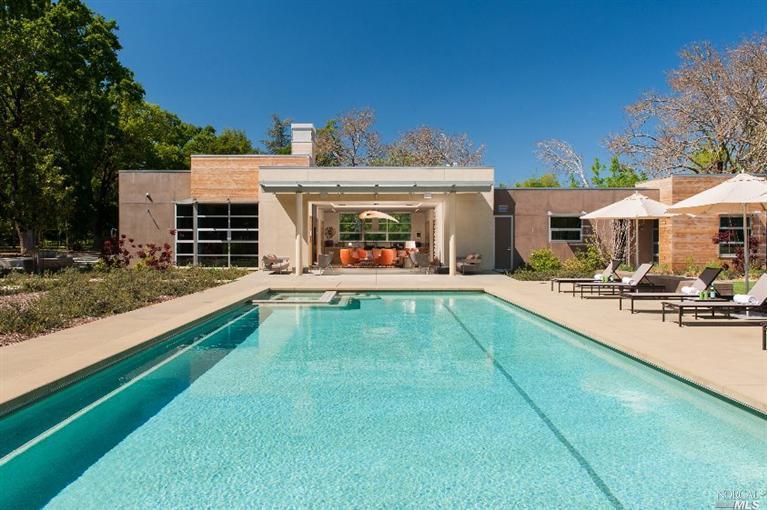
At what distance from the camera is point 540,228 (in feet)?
71.0

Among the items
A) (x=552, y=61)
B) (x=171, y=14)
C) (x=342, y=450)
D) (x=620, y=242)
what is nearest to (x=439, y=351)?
(x=342, y=450)

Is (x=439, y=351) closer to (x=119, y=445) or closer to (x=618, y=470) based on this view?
(x=618, y=470)

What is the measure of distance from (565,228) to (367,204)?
322 inches

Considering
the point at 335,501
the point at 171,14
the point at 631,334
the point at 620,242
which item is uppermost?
the point at 171,14

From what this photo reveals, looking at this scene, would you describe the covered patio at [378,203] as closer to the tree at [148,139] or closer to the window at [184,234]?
the window at [184,234]

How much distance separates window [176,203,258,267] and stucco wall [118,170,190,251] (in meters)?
0.48

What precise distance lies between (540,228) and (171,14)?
21941 mm

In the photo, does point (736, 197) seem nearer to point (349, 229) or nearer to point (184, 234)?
point (184, 234)

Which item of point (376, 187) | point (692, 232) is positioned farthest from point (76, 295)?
point (692, 232)

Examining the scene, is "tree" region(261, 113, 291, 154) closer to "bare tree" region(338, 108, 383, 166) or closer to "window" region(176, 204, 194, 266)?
"bare tree" region(338, 108, 383, 166)

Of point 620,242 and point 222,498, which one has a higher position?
point 620,242

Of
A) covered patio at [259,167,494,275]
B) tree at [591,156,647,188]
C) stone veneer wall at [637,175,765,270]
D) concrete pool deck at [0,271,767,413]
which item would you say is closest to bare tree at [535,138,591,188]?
tree at [591,156,647,188]

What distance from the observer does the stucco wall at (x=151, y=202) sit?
22641 millimetres

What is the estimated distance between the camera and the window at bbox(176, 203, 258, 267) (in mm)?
22750
